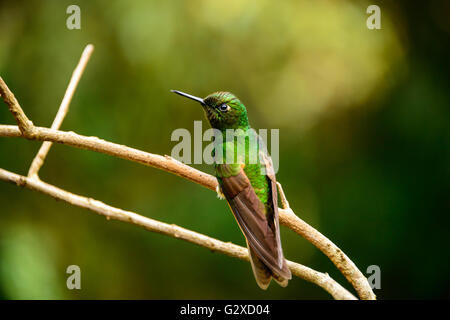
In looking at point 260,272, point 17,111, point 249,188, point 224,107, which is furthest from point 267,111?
point 17,111

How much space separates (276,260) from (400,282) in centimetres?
227

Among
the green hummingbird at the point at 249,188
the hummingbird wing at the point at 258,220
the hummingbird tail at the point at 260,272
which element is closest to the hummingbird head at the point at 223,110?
the green hummingbird at the point at 249,188

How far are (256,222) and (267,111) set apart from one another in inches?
72.7

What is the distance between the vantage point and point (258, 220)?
1685mm

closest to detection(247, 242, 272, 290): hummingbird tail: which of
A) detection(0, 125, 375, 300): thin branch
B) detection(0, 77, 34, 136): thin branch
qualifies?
detection(0, 125, 375, 300): thin branch

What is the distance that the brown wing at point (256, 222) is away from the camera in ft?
4.99

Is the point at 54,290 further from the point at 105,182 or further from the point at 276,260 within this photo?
the point at 276,260

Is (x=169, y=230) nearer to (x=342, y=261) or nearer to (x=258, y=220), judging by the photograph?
(x=258, y=220)

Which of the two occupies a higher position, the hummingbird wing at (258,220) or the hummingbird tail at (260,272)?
the hummingbird wing at (258,220)

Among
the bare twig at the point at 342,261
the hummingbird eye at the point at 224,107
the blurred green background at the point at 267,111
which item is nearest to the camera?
the bare twig at the point at 342,261

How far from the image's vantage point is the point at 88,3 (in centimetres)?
338

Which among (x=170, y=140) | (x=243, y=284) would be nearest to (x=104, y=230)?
(x=170, y=140)

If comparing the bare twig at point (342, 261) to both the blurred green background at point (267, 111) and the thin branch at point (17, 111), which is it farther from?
the blurred green background at point (267, 111)

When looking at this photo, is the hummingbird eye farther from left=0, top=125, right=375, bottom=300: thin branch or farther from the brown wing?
left=0, top=125, right=375, bottom=300: thin branch
